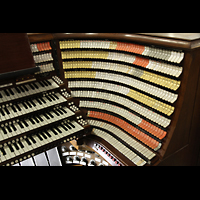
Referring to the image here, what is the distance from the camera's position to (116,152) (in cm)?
444

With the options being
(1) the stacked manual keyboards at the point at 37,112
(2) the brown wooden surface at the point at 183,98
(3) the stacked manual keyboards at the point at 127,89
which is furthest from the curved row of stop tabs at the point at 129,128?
(1) the stacked manual keyboards at the point at 37,112

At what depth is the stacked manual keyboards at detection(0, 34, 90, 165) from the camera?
374 cm

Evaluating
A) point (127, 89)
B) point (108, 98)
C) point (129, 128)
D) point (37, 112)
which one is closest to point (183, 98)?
point (127, 89)

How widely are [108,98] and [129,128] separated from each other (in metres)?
0.93

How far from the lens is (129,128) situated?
469 cm

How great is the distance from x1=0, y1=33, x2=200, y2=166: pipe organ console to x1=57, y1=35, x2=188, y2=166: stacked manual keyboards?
0.02 metres

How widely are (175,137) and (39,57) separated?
3566mm

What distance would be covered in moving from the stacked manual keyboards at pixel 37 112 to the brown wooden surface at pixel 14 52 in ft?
0.54

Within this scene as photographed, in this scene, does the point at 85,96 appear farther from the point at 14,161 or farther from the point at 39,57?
the point at 14,161

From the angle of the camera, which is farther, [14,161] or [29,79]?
[29,79]

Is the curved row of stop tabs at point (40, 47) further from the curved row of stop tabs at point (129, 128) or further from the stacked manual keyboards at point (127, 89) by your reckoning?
the curved row of stop tabs at point (129, 128)

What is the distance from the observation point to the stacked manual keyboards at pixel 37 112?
374 cm

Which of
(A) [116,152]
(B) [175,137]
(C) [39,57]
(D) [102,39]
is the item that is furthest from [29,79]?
(B) [175,137]

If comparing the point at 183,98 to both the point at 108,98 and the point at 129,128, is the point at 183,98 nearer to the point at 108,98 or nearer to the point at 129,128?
the point at 129,128
